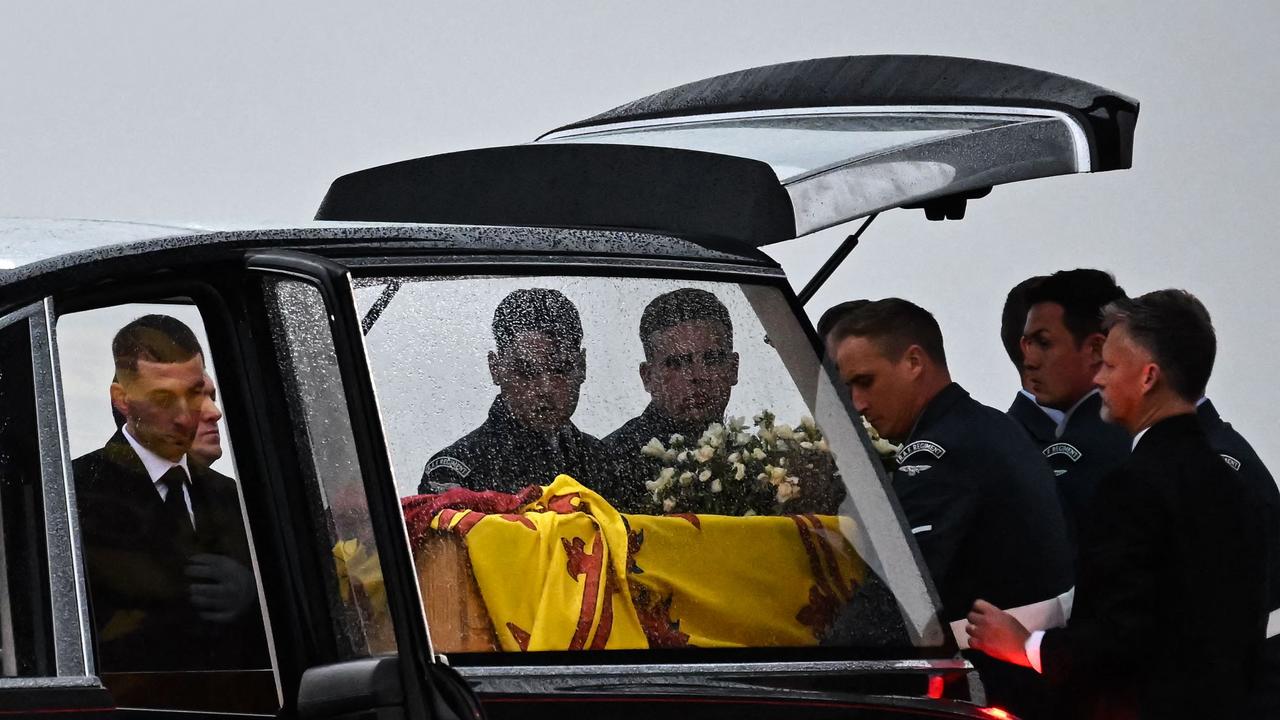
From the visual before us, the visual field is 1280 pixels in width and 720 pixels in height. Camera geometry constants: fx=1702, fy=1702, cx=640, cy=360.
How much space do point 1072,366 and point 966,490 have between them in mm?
1022

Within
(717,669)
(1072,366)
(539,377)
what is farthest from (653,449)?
(1072,366)

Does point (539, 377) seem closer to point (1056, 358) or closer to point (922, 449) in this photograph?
point (922, 449)

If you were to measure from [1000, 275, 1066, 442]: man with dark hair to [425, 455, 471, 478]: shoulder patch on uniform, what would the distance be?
8.09 feet

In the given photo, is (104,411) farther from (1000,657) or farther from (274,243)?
(1000,657)

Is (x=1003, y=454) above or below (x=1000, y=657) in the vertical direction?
above

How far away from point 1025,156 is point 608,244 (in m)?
0.78

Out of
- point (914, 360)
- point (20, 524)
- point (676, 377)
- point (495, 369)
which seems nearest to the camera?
point (20, 524)

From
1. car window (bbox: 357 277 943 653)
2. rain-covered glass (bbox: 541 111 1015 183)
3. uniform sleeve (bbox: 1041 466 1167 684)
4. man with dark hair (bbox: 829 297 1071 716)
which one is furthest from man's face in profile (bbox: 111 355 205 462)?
uniform sleeve (bbox: 1041 466 1167 684)

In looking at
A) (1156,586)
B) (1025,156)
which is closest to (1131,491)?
(1156,586)

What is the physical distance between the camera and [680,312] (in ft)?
7.41

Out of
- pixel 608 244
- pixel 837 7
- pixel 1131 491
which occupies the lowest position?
pixel 1131 491

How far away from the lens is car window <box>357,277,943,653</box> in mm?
1983

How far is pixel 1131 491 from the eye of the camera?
10.6 ft

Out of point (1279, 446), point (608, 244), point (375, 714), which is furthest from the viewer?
point (1279, 446)
